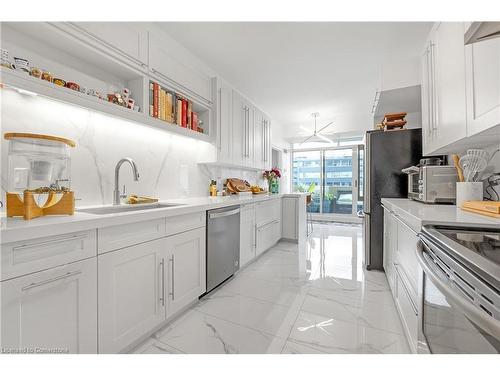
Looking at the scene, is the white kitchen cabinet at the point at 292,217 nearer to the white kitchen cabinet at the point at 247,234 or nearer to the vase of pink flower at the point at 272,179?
the vase of pink flower at the point at 272,179

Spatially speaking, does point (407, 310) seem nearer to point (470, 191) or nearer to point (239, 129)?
point (470, 191)

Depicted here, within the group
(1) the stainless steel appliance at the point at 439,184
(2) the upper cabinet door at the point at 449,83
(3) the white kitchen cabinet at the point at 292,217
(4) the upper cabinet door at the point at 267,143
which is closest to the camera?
(2) the upper cabinet door at the point at 449,83

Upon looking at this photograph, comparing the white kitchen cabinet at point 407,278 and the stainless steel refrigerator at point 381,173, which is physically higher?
the stainless steel refrigerator at point 381,173

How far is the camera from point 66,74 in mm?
1684

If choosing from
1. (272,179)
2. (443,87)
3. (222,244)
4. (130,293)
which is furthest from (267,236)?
(443,87)

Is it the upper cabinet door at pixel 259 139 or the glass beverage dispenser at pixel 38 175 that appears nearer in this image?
the glass beverage dispenser at pixel 38 175

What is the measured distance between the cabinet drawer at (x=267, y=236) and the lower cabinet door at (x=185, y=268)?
1.29 m

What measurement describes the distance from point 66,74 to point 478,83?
2.59 m

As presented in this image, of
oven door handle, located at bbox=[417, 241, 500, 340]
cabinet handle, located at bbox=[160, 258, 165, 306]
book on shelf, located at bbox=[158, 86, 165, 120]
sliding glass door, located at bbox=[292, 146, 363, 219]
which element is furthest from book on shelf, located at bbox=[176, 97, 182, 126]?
sliding glass door, located at bbox=[292, 146, 363, 219]

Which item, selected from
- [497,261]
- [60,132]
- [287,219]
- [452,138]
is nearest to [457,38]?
[452,138]

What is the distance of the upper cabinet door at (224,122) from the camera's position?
9.64 feet

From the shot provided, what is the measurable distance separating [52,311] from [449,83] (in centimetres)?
267

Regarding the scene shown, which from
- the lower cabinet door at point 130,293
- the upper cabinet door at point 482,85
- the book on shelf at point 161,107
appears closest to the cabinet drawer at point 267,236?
the lower cabinet door at point 130,293
